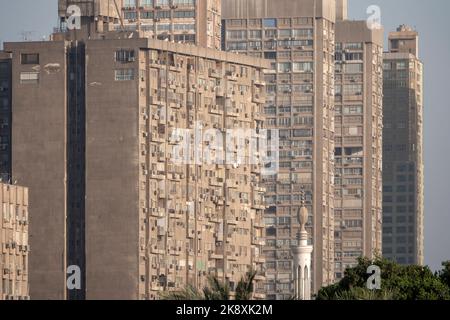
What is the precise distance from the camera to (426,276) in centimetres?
15025

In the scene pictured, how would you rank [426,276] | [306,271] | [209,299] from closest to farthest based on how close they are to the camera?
[209,299]
[426,276]
[306,271]
